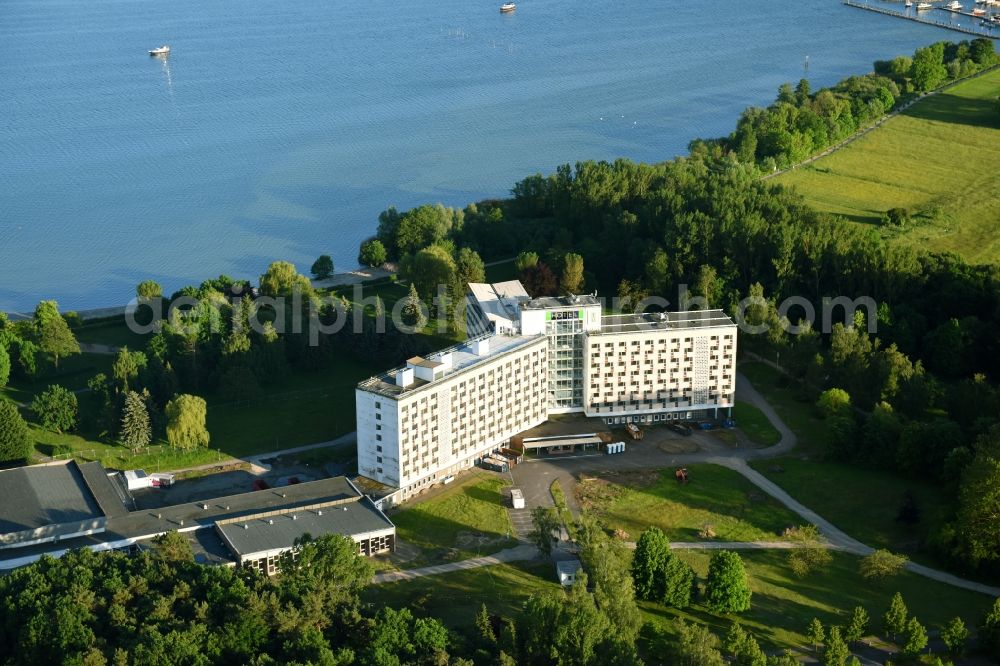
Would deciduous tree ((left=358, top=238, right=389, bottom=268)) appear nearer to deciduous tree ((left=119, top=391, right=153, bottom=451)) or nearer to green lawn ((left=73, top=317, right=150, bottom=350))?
green lawn ((left=73, top=317, right=150, bottom=350))

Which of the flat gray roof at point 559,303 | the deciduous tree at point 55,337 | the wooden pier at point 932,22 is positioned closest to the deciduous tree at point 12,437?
the deciduous tree at point 55,337

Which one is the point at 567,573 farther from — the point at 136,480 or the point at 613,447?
the point at 136,480

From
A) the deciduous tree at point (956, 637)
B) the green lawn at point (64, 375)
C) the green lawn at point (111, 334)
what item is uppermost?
the green lawn at point (111, 334)

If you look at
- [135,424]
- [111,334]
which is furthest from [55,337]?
[135,424]

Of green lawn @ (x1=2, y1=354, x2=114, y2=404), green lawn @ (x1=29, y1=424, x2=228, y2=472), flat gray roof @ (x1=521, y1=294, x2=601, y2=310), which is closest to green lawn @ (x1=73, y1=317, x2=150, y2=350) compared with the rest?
green lawn @ (x1=2, y1=354, x2=114, y2=404)

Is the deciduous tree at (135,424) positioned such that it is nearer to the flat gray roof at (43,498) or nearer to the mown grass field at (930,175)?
the flat gray roof at (43,498)
